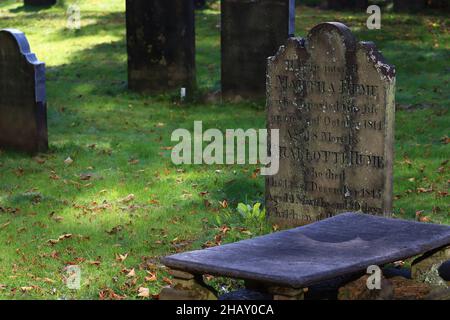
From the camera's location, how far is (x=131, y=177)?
42.6ft

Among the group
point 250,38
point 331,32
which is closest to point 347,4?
point 250,38

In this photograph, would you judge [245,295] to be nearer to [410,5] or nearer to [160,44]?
[160,44]

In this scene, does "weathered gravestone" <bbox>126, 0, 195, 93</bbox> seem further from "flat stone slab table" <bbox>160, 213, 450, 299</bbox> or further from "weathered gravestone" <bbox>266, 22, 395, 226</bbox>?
"flat stone slab table" <bbox>160, 213, 450, 299</bbox>

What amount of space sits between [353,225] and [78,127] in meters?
8.23

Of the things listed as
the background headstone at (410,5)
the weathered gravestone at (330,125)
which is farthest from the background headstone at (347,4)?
the weathered gravestone at (330,125)

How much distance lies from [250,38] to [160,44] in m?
1.79

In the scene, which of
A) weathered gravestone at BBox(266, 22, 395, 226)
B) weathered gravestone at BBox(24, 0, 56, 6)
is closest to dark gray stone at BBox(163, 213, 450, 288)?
weathered gravestone at BBox(266, 22, 395, 226)

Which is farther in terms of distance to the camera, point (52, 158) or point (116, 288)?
point (52, 158)

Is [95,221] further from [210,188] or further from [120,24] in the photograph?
[120,24]

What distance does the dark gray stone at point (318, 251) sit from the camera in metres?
7.29

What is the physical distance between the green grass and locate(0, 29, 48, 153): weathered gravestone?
26cm

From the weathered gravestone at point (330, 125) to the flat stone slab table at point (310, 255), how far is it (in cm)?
105
